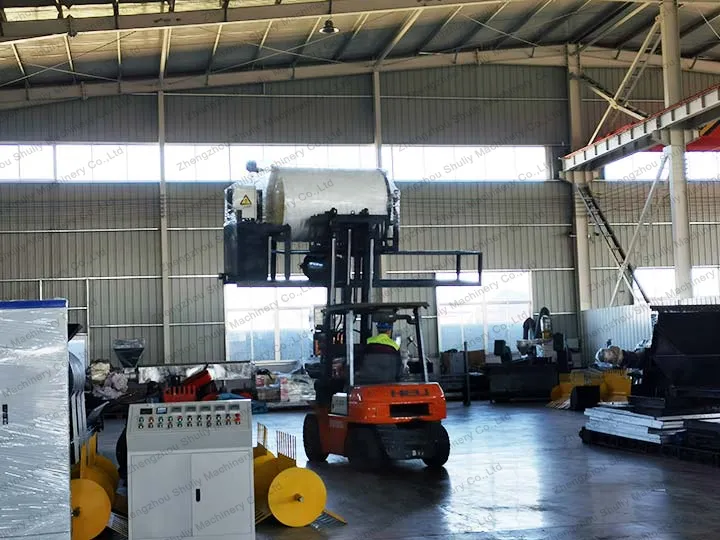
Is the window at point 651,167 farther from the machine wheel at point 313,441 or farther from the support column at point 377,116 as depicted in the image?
the machine wheel at point 313,441

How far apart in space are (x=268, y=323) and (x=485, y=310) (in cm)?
677

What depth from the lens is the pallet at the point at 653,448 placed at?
11930 mm

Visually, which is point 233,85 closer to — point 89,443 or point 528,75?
point 528,75

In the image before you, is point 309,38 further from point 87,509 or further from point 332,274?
point 87,509

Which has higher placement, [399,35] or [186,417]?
[399,35]

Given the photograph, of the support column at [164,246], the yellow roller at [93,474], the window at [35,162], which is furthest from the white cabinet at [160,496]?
the window at [35,162]

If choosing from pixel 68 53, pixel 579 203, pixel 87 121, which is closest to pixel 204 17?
pixel 68 53

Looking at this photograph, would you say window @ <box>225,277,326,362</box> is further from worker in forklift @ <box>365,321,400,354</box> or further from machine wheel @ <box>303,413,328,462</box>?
worker in forklift @ <box>365,321,400,354</box>

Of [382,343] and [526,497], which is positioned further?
[382,343]

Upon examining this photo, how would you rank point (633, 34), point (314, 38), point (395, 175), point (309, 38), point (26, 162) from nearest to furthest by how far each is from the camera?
point (309, 38)
point (314, 38)
point (26, 162)
point (395, 175)
point (633, 34)

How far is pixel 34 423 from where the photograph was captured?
7.18 meters

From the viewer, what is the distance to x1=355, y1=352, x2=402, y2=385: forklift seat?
12.0 meters

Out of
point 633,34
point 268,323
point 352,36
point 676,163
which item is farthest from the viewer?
point 633,34

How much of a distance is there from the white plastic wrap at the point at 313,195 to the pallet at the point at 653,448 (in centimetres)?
489
